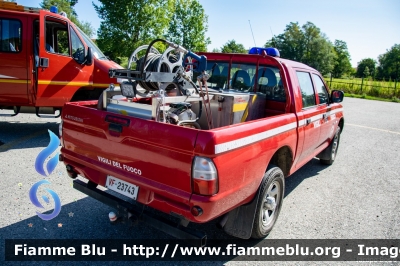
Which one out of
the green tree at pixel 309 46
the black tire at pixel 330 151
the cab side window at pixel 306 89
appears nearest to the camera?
the cab side window at pixel 306 89

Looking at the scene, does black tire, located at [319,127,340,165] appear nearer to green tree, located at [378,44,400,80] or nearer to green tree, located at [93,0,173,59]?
green tree, located at [93,0,173,59]

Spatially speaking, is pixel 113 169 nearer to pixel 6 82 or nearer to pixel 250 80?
pixel 250 80

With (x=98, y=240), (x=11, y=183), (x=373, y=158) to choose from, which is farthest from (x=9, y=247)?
(x=373, y=158)

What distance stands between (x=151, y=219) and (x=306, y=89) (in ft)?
9.62

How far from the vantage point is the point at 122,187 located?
2672 mm

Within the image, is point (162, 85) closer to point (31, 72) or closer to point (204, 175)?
point (204, 175)

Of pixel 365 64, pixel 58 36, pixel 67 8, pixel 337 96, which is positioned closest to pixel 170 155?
pixel 337 96

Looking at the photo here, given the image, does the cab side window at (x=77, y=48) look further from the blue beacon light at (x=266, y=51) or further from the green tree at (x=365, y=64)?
the green tree at (x=365, y=64)

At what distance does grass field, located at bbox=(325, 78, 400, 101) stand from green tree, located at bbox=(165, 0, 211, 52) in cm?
1522

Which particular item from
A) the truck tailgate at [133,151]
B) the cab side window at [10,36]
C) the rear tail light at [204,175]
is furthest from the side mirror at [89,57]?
the rear tail light at [204,175]

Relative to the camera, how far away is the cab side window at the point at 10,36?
597cm

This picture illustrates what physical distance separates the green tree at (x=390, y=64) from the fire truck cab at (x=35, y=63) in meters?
72.9

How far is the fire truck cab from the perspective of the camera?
19.6 feet

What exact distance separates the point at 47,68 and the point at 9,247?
13.9 ft
